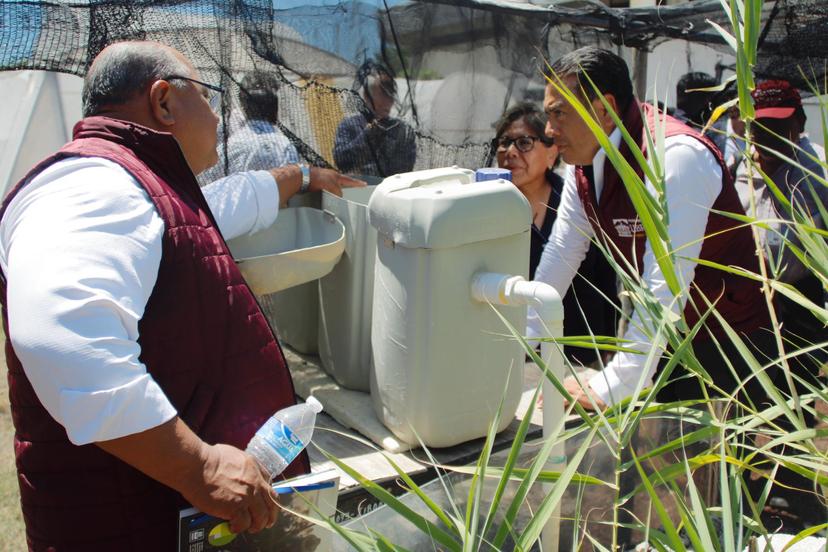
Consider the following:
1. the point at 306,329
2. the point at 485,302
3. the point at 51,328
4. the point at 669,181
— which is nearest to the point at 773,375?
the point at 669,181

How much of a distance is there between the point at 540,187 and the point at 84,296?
2080mm

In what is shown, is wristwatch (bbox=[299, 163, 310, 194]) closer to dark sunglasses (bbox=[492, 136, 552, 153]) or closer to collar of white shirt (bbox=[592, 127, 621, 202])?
collar of white shirt (bbox=[592, 127, 621, 202])

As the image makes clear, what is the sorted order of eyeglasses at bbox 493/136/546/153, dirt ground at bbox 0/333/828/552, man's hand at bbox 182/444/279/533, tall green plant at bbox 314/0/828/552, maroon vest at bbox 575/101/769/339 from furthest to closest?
eyeglasses at bbox 493/136/546/153
maroon vest at bbox 575/101/769/339
dirt ground at bbox 0/333/828/552
man's hand at bbox 182/444/279/533
tall green plant at bbox 314/0/828/552

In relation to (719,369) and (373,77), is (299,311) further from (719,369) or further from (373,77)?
(719,369)

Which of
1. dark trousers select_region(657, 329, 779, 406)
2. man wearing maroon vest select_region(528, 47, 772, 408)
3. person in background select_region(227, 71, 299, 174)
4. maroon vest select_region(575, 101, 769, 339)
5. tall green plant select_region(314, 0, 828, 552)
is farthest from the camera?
person in background select_region(227, 71, 299, 174)

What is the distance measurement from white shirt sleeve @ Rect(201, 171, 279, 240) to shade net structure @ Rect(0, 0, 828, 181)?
366mm

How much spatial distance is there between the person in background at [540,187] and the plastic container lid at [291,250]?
3.12 feet

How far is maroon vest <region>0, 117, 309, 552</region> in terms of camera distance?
3.89 feet

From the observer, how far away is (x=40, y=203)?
110 centimetres

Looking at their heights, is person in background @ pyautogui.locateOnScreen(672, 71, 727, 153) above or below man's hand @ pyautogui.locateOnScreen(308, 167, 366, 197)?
above

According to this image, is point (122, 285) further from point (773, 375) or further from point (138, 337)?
point (773, 375)

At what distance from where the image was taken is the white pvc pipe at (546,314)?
1269 mm

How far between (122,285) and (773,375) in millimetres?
1826

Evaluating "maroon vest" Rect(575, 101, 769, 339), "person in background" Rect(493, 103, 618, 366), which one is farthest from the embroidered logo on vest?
"person in background" Rect(493, 103, 618, 366)
